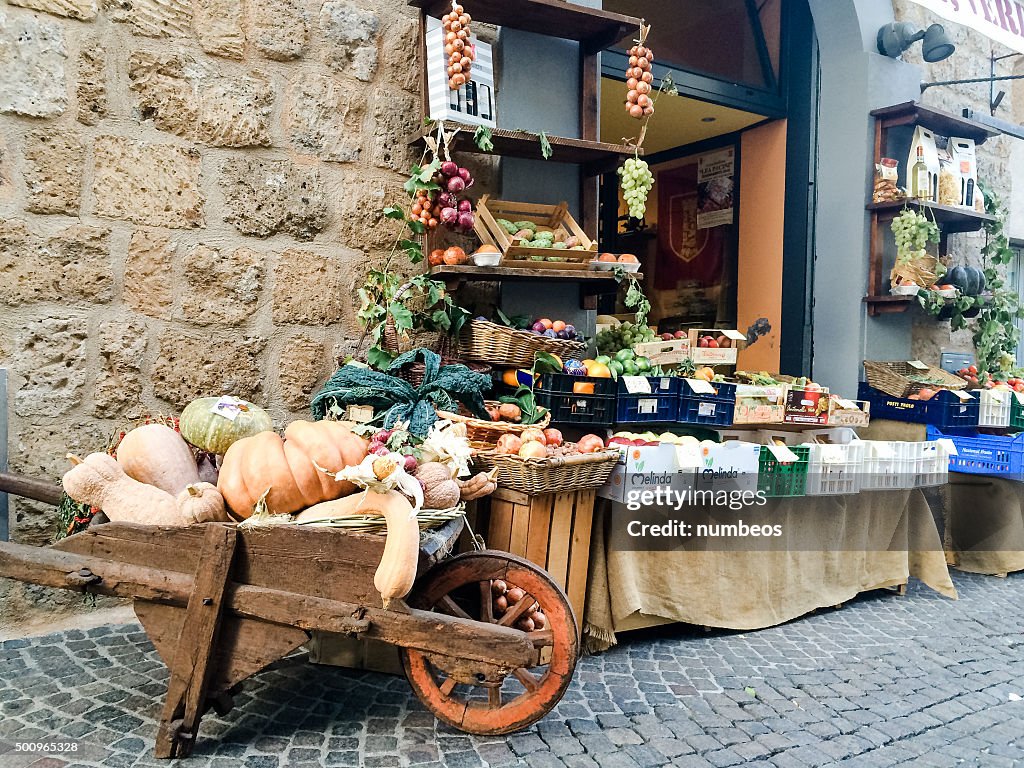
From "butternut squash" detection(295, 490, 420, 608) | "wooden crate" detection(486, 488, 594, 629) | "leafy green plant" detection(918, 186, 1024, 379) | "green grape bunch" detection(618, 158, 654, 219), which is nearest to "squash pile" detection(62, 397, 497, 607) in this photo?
"butternut squash" detection(295, 490, 420, 608)

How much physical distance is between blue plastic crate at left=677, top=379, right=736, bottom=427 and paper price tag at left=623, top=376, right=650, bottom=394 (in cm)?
22

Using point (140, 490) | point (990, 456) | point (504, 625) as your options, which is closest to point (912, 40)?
point (990, 456)

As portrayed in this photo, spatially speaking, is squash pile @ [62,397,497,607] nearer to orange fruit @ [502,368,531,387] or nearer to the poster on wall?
orange fruit @ [502,368,531,387]

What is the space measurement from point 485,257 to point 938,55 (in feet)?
16.2

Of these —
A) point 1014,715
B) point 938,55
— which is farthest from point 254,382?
point 938,55

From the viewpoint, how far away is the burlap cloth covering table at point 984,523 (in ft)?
16.5

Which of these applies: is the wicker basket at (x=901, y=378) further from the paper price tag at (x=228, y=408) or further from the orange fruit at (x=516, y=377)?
the paper price tag at (x=228, y=408)

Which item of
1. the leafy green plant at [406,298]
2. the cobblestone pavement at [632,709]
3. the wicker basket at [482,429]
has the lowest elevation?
the cobblestone pavement at [632,709]

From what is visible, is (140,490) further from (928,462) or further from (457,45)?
(928,462)

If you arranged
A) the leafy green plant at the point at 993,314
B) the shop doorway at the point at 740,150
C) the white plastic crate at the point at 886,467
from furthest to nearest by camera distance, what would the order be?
the shop doorway at the point at 740,150, the leafy green plant at the point at 993,314, the white plastic crate at the point at 886,467

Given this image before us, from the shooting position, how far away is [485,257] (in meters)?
3.84

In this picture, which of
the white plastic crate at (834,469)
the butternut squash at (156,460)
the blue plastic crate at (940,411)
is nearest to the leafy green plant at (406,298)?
the butternut squash at (156,460)

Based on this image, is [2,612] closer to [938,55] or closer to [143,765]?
[143,765]

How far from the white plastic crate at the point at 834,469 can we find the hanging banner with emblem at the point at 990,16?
3116 mm
